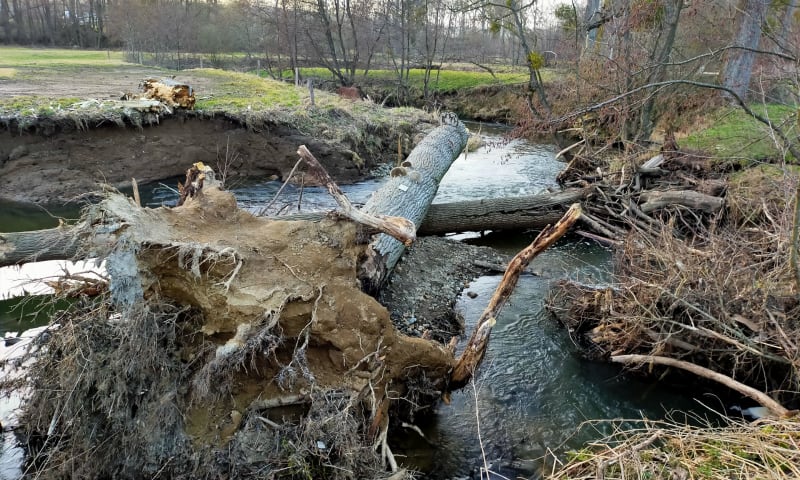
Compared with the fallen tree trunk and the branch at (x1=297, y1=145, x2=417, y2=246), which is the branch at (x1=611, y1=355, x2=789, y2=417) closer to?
the branch at (x1=297, y1=145, x2=417, y2=246)

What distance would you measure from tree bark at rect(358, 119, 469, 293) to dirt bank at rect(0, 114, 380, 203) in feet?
12.1

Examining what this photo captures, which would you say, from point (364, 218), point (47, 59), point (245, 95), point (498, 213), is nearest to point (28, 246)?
point (364, 218)

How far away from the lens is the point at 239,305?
3936 millimetres

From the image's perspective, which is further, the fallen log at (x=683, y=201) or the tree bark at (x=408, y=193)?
the fallen log at (x=683, y=201)

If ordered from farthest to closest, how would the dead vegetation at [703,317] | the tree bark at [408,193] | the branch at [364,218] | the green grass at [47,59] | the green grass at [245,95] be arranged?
the green grass at [47,59]
the green grass at [245,95]
the tree bark at [408,193]
the dead vegetation at [703,317]
the branch at [364,218]

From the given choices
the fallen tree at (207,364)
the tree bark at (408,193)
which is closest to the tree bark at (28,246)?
the fallen tree at (207,364)

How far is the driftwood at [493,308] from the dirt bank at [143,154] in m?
7.38

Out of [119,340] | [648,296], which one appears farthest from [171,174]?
[648,296]

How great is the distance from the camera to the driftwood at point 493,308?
470 centimetres

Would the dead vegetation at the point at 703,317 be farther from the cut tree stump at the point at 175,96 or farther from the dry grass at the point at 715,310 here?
the cut tree stump at the point at 175,96

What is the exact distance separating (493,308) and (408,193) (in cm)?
349

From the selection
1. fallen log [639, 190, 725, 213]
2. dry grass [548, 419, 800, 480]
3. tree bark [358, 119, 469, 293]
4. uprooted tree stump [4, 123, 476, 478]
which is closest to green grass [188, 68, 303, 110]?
tree bark [358, 119, 469, 293]

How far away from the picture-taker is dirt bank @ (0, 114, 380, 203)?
10977 mm

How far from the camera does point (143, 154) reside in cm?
1216
